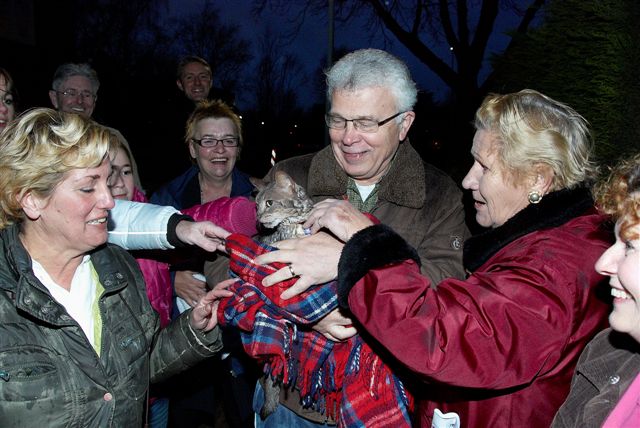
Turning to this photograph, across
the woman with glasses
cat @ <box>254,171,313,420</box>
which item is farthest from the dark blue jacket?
cat @ <box>254,171,313,420</box>

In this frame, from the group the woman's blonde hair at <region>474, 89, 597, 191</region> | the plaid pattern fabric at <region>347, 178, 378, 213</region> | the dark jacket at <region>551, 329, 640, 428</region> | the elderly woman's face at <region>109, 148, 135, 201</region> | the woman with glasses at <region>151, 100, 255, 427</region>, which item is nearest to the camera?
the dark jacket at <region>551, 329, 640, 428</region>

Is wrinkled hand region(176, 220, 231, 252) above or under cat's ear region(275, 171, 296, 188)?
under

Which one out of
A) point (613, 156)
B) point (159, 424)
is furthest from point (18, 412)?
point (613, 156)

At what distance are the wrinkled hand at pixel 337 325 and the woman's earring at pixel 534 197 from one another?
911mm

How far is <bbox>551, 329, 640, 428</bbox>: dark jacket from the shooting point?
1.88 meters

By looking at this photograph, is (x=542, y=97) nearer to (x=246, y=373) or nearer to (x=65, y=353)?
(x=65, y=353)

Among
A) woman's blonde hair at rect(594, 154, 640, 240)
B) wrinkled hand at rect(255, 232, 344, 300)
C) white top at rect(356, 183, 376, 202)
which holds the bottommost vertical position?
wrinkled hand at rect(255, 232, 344, 300)

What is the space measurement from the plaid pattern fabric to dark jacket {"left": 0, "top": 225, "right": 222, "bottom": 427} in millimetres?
1182

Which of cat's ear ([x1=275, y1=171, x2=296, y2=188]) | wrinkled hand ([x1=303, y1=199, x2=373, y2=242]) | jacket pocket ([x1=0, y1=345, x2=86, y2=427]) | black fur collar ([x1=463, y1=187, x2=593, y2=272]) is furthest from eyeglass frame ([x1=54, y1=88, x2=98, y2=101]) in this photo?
black fur collar ([x1=463, y1=187, x2=593, y2=272])

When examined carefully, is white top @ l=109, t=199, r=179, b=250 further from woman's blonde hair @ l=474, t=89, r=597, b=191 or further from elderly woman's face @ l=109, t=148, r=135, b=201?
woman's blonde hair @ l=474, t=89, r=597, b=191

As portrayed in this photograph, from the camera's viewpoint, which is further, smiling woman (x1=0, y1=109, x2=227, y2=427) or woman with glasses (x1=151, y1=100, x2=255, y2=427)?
woman with glasses (x1=151, y1=100, x2=255, y2=427)

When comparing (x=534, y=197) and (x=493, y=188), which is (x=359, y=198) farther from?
(x=534, y=197)

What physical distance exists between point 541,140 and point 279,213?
3.97ft

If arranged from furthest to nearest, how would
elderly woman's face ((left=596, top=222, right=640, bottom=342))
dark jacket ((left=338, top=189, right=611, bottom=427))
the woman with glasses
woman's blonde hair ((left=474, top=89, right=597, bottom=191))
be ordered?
the woman with glasses < woman's blonde hair ((left=474, top=89, right=597, bottom=191)) < dark jacket ((left=338, top=189, right=611, bottom=427)) < elderly woman's face ((left=596, top=222, right=640, bottom=342))
